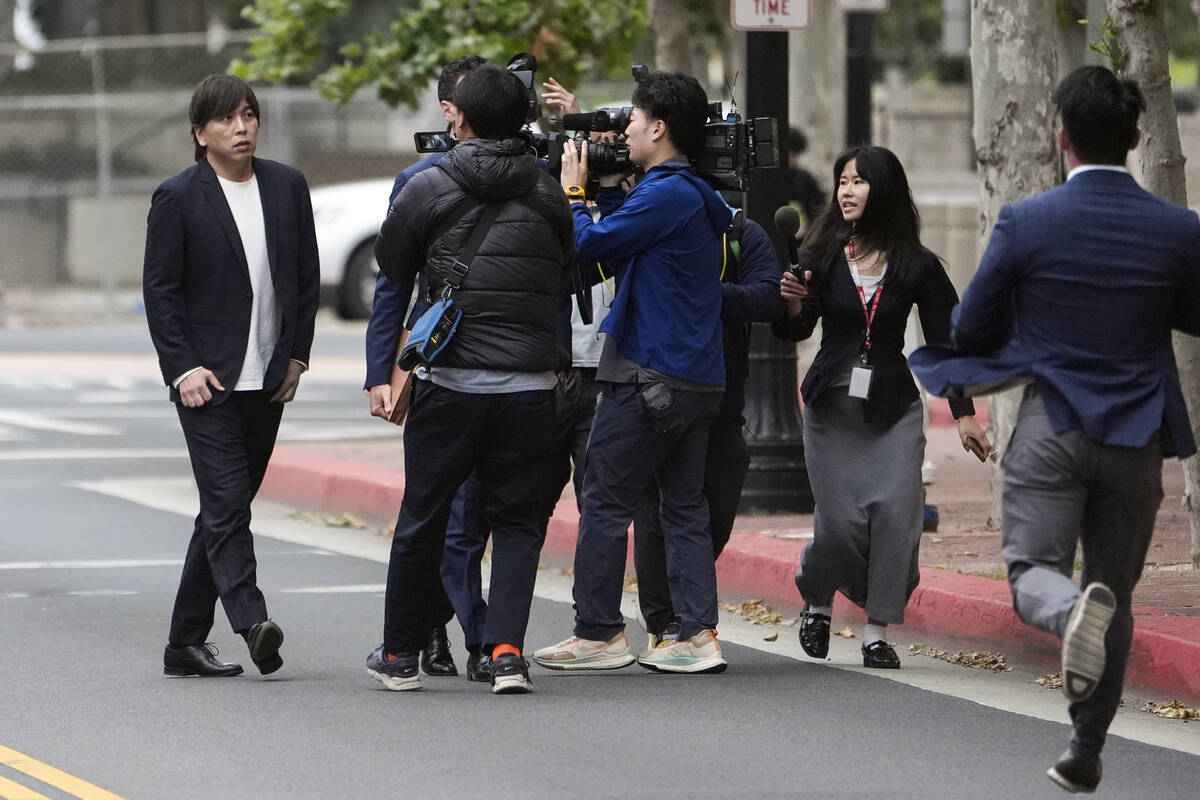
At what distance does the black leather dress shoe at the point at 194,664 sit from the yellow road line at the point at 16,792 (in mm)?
1561

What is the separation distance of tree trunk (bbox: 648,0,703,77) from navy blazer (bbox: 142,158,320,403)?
729 centimetres

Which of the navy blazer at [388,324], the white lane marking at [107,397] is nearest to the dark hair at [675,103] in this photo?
the navy blazer at [388,324]

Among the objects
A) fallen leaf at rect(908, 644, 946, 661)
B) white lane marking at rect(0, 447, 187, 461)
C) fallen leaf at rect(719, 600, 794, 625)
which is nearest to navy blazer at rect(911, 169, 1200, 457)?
fallen leaf at rect(908, 644, 946, 661)

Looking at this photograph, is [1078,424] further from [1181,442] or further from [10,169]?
[10,169]

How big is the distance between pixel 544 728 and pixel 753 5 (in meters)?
4.99

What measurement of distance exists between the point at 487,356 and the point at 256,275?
3.43ft

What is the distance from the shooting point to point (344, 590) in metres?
10.1

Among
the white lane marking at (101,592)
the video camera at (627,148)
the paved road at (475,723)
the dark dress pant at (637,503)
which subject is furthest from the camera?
the white lane marking at (101,592)

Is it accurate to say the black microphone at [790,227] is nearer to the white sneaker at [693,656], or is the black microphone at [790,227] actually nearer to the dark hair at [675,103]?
the dark hair at [675,103]

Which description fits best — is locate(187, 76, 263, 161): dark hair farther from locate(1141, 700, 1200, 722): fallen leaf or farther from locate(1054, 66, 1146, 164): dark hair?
locate(1141, 700, 1200, 722): fallen leaf

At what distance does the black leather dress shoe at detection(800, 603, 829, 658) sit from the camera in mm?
8258

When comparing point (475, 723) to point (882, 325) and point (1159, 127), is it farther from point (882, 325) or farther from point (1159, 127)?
point (1159, 127)

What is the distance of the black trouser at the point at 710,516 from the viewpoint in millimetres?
8266

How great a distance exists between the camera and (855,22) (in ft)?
59.3
